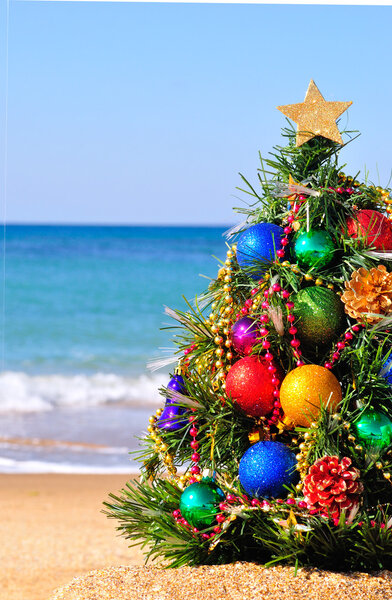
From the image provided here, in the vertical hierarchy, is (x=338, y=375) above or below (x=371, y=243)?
below

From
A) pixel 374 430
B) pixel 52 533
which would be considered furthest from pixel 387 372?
pixel 52 533

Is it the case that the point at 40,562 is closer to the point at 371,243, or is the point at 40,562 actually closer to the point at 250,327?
the point at 250,327

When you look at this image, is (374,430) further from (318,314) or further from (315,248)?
(315,248)

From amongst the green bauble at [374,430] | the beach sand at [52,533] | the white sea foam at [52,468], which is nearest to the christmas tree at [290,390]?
the green bauble at [374,430]

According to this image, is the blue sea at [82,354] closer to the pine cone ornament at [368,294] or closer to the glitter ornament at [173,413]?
the glitter ornament at [173,413]

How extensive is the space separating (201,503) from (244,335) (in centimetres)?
48

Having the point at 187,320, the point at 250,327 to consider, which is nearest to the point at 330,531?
the point at 250,327

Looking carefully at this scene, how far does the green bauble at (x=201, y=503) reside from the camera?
184 centimetres

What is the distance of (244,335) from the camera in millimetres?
1912

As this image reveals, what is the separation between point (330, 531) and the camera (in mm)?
1674

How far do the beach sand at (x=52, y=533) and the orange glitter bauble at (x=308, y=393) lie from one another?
1847 mm

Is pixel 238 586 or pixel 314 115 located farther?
pixel 314 115

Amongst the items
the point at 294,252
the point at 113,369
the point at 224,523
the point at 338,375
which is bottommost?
the point at 113,369

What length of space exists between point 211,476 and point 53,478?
13.7 feet
